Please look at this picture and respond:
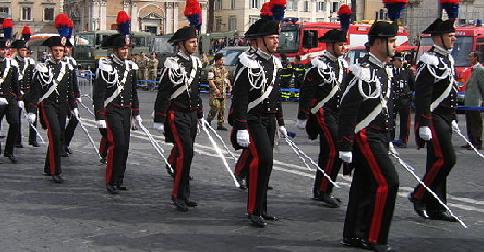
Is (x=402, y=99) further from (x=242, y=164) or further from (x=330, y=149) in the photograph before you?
(x=330, y=149)

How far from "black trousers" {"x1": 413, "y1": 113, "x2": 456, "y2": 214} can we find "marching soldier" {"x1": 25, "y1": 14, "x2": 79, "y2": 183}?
503 cm

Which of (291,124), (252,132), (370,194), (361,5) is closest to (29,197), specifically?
(252,132)

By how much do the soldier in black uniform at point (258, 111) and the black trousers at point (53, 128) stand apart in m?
3.67

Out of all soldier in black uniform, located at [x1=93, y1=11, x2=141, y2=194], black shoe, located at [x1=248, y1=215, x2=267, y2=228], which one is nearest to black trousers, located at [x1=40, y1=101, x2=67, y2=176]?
soldier in black uniform, located at [x1=93, y1=11, x2=141, y2=194]

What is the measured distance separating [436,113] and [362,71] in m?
1.73

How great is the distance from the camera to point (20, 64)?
52.1 feet

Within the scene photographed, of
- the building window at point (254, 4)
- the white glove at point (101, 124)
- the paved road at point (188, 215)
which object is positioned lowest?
the paved road at point (188, 215)

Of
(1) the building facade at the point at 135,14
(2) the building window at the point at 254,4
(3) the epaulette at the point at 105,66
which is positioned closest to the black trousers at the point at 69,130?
(3) the epaulette at the point at 105,66

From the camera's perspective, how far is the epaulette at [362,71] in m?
8.03

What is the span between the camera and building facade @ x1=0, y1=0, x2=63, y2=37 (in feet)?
344

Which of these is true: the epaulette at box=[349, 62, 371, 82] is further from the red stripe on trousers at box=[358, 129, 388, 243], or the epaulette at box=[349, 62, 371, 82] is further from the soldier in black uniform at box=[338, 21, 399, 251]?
the red stripe on trousers at box=[358, 129, 388, 243]

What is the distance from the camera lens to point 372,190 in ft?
26.4

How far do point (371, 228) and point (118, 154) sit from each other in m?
4.13

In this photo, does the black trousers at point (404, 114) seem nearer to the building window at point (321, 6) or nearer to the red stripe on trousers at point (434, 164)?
the red stripe on trousers at point (434, 164)
